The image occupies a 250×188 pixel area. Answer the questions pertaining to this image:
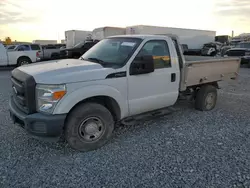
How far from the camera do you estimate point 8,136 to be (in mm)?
4000

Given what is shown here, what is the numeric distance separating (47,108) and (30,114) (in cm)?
31

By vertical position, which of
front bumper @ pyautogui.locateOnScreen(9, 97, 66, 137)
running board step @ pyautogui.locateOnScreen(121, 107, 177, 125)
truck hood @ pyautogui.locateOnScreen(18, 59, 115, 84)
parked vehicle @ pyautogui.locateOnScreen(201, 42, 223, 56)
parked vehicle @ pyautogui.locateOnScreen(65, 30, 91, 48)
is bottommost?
running board step @ pyautogui.locateOnScreen(121, 107, 177, 125)

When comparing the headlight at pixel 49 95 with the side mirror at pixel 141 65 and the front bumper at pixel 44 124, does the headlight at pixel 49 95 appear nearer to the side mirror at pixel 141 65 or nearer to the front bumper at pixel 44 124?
the front bumper at pixel 44 124

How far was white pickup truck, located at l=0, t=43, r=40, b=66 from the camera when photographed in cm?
1395

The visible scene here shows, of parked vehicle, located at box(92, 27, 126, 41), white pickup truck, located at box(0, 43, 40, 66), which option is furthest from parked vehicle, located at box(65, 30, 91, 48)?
white pickup truck, located at box(0, 43, 40, 66)

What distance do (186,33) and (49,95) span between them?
22.1 metres

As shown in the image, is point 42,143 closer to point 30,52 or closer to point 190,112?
point 190,112

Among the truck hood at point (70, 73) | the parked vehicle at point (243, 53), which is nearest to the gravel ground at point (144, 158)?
the truck hood at point (70, 73)

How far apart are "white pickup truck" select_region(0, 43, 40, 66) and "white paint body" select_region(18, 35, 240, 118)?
11988mm

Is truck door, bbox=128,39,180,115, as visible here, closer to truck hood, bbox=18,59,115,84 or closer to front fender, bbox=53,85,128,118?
front fender, bbox=53,85,128,118

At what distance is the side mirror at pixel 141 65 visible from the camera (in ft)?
12.1

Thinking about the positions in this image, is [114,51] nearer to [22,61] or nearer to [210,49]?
[22,61]

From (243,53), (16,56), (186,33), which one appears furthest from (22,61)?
(186,33)

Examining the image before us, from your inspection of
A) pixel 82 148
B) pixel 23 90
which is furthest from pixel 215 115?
pixel 23 90
